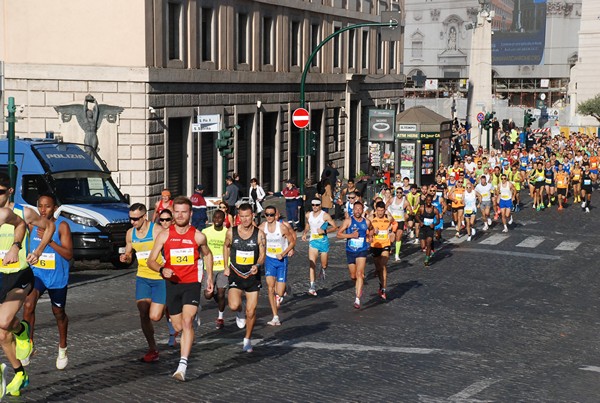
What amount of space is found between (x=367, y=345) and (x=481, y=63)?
51.5 m

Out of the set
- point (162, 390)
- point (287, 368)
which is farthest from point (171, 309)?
point (287, 368)

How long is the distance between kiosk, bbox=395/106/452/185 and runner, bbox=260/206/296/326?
2616 centimetres

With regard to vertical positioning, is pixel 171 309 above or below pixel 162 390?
above

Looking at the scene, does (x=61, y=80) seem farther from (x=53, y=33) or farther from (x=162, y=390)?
(x=162, y=390)

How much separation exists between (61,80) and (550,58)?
9352 cm

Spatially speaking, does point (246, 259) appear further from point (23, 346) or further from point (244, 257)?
point (23, 346)

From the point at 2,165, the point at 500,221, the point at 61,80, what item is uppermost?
the point at 61,80

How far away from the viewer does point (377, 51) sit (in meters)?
52.2

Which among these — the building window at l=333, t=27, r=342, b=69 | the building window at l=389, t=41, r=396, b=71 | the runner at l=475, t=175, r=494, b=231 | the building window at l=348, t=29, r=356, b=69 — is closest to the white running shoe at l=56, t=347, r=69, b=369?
the runner at l=475, t=175, r=494, b=231

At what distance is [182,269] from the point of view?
11180mm

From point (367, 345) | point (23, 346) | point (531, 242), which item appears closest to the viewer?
point (23, 346)

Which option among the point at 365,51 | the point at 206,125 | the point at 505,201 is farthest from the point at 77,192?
the point at 365,51

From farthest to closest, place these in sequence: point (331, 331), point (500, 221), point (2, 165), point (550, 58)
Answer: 1. point (550, 58)
2. point (500, 221)
3. point (2, 165)
4. point (331, 331)

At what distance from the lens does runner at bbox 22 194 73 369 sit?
11.6 m
